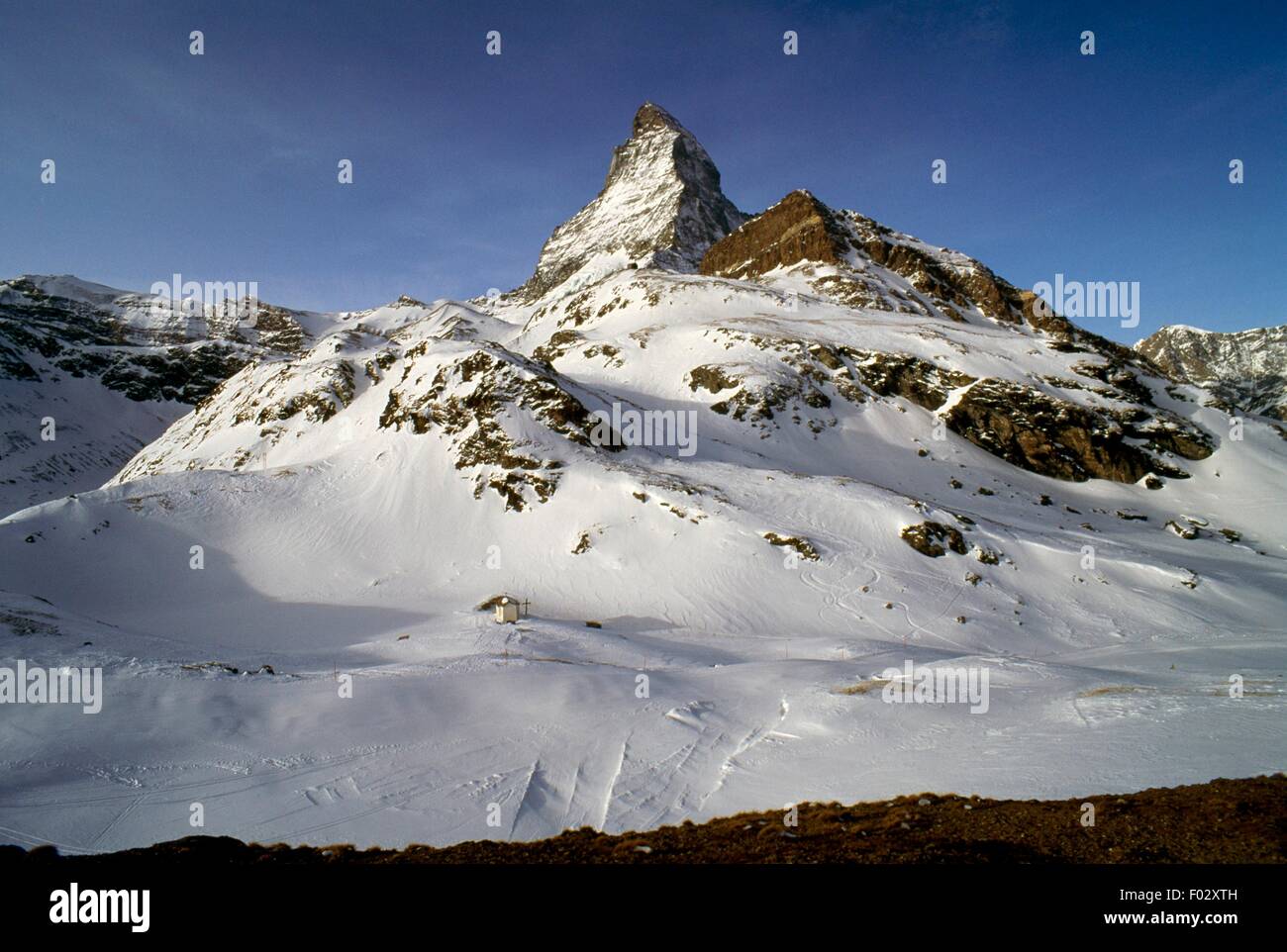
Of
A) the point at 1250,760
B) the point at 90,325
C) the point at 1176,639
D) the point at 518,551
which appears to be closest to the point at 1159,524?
the point at 1176,639

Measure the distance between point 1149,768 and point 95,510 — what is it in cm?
4690

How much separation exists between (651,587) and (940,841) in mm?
21949

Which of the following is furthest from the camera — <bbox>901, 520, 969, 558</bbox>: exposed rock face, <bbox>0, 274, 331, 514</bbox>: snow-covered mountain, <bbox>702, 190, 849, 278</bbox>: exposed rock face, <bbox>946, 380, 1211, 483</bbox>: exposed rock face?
<bbox>702, 190, 849, 278</bbox>: exposed rock face

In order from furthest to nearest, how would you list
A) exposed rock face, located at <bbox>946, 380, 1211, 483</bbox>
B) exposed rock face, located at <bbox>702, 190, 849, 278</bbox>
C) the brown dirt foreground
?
exposed rock face, located at <bbox>702, 190, 849, 278</bbox> < exposed rock face, located at <bbox>946, 380, 1211, 483</bbox> < the brown dirt foreground

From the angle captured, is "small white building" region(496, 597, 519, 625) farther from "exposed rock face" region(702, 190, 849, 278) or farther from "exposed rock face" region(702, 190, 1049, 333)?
"exposed rock face" region(702, 190, 849, 278)

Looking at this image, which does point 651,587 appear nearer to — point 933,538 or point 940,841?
point 933,538

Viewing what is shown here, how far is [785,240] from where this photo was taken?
109 metres

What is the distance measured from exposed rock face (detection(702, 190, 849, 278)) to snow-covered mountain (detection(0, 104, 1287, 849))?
107 ft

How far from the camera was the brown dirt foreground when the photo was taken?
19.7 feet

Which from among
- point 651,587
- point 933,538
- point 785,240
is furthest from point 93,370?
point 933,538

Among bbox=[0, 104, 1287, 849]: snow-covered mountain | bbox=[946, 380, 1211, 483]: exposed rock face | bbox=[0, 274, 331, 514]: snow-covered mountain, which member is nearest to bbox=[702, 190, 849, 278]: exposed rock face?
bbox=[0, 104, 1287, 849]: snow-covered mountain

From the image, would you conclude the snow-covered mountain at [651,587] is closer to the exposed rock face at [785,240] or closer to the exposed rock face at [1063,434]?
the exposed rock face at [1063,434]

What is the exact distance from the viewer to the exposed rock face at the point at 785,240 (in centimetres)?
10256

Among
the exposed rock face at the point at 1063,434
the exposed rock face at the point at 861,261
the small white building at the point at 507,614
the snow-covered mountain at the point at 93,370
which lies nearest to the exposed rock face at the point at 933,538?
the small white building at the point at 507,614
